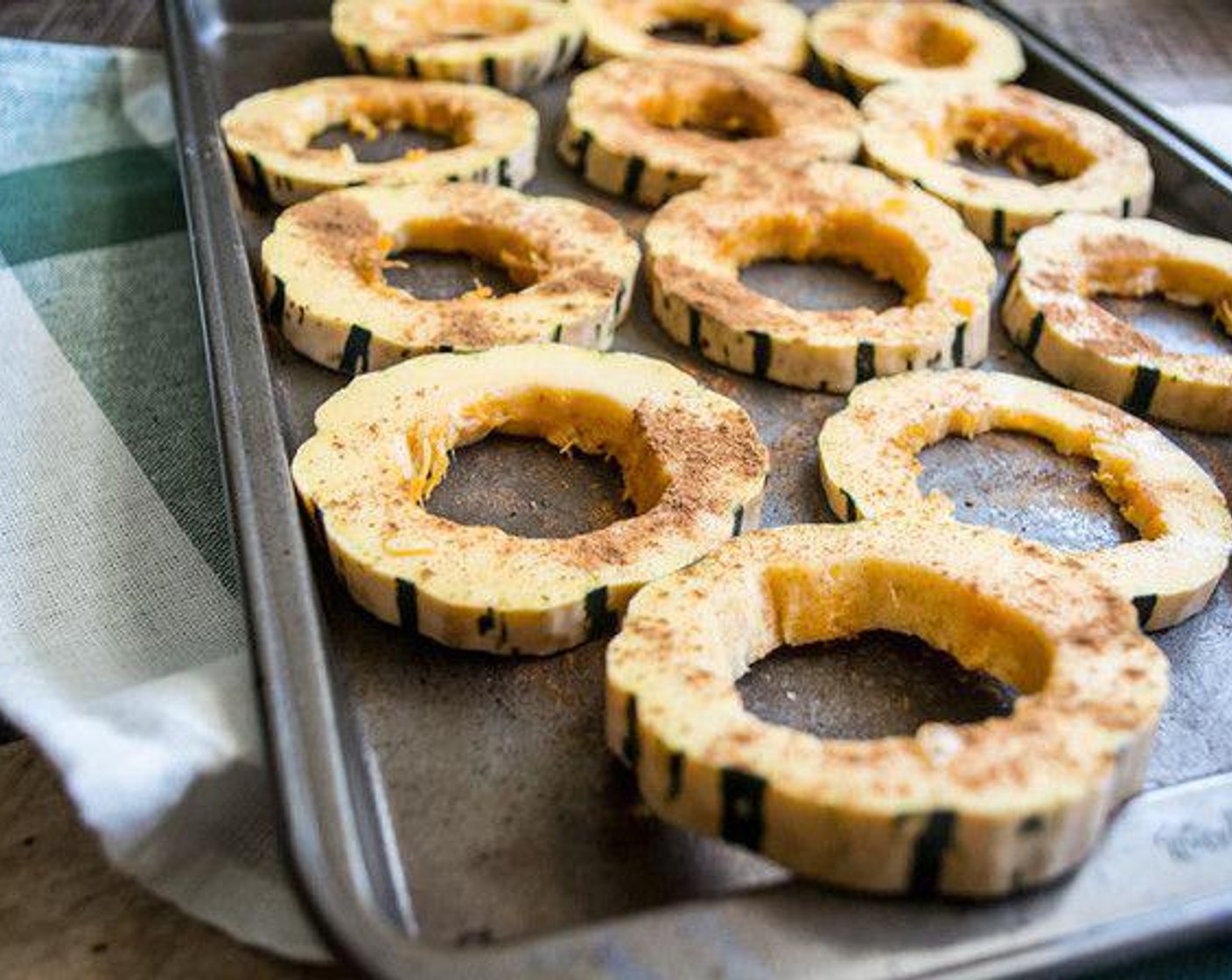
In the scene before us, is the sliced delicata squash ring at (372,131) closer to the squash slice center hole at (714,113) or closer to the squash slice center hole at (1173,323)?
the squash slice center hole at (714,113)

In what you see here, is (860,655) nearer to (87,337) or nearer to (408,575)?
(408,575)

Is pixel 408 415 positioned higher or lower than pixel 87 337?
higher

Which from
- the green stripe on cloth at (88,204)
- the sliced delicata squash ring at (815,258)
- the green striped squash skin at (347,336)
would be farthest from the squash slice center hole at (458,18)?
the green striped squash skin at (347,336)

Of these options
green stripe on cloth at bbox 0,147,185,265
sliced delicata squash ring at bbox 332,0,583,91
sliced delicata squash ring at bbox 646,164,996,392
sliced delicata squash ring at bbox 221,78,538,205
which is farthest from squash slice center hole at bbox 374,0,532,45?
sliced delicata squash ring at bbox 646,164,996,392

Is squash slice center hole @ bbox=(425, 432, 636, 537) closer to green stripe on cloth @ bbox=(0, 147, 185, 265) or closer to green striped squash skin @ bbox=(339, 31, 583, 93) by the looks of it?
green stripe on cloth @ bbox=(0, 147, 185, 265)

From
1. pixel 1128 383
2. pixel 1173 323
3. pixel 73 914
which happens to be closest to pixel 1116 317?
pixel 1173 323

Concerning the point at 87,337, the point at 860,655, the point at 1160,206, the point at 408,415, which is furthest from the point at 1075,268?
the point at 87,337
